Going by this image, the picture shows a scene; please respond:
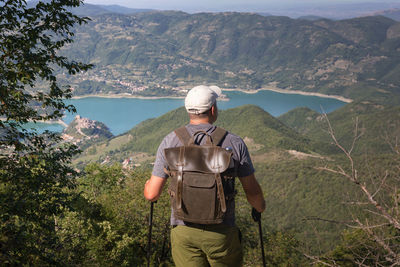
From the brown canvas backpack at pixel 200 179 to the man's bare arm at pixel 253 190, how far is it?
203 mm

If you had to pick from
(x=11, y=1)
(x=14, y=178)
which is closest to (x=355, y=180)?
(x=14, y=178)

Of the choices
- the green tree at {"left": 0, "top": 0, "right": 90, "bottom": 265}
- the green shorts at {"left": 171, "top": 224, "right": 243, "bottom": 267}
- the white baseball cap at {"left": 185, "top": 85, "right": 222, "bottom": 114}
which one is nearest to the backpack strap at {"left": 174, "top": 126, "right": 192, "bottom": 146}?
the white baseball cap at {"left": 185, "top": 85, "right": 222, "bottom": 114}

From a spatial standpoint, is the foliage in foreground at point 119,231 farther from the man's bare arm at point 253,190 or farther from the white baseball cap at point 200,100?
the white baseball cap at point 200,100

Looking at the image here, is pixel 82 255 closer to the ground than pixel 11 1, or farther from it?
closer to the ground

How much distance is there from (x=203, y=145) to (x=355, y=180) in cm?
246

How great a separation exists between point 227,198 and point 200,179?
0.30m

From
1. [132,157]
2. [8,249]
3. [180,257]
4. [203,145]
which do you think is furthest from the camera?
[132,157]

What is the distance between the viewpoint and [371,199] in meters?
3.85

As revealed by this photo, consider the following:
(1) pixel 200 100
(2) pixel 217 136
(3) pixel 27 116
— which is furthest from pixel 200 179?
(3) pixel 27 116

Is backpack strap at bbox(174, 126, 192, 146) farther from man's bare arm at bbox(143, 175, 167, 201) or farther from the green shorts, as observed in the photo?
the green shorts

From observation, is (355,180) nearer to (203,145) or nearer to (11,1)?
(203,145)

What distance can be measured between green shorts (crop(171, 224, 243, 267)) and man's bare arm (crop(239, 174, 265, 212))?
324 millimetres

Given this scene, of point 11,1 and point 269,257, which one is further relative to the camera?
point 269,257

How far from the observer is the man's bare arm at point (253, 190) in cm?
273
